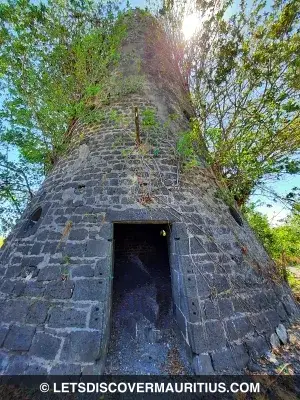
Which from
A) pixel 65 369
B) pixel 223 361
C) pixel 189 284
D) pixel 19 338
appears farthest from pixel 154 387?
pixel 19 338

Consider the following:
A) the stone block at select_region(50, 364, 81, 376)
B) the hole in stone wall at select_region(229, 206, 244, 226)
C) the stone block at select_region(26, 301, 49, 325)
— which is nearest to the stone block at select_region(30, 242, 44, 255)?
the stone block at select_region(26, 301, 49, 325)

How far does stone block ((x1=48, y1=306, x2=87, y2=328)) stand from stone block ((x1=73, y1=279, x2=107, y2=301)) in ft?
0.64

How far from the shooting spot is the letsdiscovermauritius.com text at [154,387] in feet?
8.71

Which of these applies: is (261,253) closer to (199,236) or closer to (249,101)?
(199,236)

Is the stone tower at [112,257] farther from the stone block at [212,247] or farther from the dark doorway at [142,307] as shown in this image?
the dark doorway at [142,307]

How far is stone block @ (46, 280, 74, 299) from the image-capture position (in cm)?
317

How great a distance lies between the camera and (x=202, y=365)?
2.84 meters

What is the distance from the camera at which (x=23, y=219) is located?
4582 mm

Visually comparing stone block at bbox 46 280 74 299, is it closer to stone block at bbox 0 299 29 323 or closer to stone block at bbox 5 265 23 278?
stone block at bbox 0 299 29 323

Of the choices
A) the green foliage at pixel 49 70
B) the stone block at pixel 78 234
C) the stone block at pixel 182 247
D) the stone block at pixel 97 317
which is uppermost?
the green foliage at pixel 49 70

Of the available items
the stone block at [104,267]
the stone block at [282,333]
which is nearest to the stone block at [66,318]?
the stone block at [104,267]

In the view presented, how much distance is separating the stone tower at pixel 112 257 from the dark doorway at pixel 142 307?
0.41 m

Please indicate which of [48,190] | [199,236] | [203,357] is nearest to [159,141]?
[199,236]

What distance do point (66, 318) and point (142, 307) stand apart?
2002 millimetres
